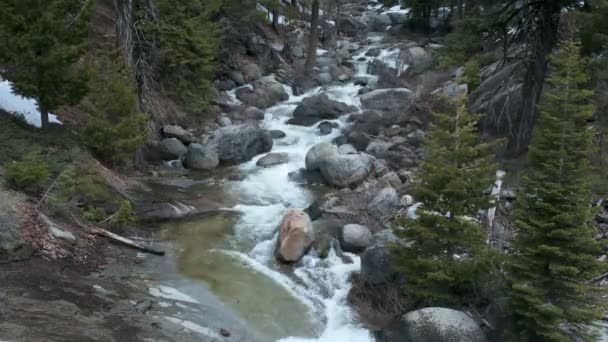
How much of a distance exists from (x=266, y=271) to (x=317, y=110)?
12555 mm

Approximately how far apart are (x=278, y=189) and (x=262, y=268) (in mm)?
5587

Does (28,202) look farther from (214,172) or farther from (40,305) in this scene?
(214,172)

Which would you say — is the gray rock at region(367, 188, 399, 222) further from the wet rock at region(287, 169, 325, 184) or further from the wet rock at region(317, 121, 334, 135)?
the wet rock at region(317, 121, 334, 135)

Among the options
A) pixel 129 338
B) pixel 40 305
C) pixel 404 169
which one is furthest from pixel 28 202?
pixel 404 169

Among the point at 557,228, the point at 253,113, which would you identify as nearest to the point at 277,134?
the point at 253,113

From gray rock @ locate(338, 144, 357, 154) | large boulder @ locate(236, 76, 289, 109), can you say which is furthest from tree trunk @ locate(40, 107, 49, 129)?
large boulder @ locate(236, 76, 289, 109)

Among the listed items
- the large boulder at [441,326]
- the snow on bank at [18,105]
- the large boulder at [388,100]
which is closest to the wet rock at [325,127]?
the large boulder at [388,100]

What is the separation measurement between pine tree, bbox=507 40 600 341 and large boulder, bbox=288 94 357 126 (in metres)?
15.1

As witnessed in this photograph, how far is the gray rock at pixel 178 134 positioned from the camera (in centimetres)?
2064

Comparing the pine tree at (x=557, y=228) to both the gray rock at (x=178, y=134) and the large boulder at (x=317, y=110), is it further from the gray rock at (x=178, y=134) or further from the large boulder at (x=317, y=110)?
the large boulder at (x=317, y=110)

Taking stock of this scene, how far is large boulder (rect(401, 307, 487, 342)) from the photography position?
9.13 metres

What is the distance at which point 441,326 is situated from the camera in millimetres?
9203

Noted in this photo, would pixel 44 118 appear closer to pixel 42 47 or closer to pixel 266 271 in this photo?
pixel 42 47

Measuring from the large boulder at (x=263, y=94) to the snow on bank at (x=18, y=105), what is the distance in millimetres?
10839
